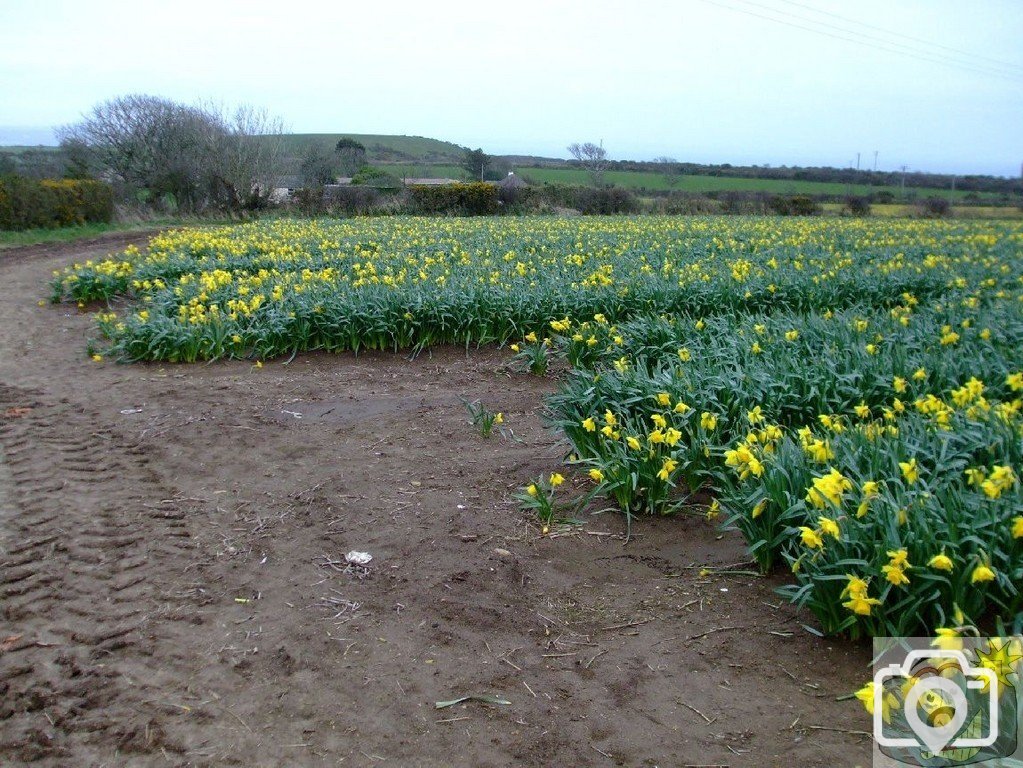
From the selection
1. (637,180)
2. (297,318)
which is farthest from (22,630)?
(637,180)

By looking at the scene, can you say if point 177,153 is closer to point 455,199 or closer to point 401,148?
point 455,199

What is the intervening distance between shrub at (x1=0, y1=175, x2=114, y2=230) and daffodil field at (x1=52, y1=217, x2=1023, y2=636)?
9.35 m

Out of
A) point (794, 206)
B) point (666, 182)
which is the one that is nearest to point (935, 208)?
point (794, 206)

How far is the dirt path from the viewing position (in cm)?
230

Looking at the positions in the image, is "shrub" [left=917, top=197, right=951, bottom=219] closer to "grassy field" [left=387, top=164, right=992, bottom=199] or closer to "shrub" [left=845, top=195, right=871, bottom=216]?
"shrub" [left=845, top=195, right=871, bottom=216]

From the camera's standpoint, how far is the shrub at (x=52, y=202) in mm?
18453

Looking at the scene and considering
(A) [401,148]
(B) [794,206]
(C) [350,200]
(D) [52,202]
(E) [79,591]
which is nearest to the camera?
(E) [79,591]

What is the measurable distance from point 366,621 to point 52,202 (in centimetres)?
2136

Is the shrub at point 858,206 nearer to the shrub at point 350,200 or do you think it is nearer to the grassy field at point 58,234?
the shrub at point 350,200

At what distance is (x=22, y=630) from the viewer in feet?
9.48

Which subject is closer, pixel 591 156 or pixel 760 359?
pixel 760 359

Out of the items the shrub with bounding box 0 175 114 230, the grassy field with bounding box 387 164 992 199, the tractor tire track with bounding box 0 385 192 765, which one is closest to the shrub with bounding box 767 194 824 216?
the grassy field with bounding box 387 164 992 199

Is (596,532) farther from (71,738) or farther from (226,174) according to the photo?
(226,174)

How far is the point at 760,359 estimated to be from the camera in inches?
195
